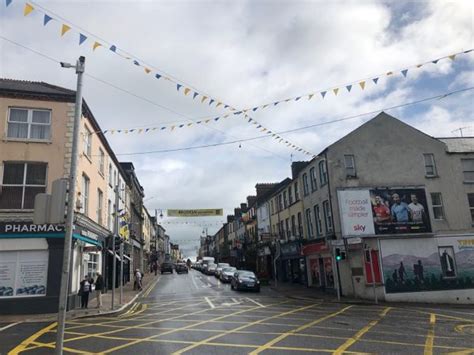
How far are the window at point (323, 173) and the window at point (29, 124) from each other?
56.9ft

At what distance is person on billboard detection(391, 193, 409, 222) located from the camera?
1011 inches

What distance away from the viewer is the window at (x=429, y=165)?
27.4 metres

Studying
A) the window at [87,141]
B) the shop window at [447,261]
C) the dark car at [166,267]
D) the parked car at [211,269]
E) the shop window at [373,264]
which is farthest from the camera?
the dark car at [166,267]

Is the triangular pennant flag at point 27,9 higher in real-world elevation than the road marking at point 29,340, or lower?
higher

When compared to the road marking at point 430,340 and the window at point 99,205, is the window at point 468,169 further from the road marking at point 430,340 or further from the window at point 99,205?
the window at point 99,205

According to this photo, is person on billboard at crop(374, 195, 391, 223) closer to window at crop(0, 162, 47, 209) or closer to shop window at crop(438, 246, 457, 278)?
shop window at crop(438, 246, 457, 278)

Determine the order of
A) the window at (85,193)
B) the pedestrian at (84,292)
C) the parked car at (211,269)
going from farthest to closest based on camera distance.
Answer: the parked car at (211,269) → the window at (85,193) → the pedestrian at (84,292)

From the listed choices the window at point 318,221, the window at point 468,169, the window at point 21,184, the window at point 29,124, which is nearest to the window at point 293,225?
the window at point 318,221

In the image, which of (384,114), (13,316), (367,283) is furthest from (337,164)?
(13,316)

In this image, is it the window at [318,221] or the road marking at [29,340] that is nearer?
the road marking at [29,340]

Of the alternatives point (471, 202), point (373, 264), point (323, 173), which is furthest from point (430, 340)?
point (471, 202)

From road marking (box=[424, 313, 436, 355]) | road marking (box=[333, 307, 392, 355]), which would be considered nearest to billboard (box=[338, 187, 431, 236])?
road marking (box=[333, 307, 392, 355])

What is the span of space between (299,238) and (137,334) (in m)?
22.9

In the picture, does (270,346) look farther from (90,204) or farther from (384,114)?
(384,114)
